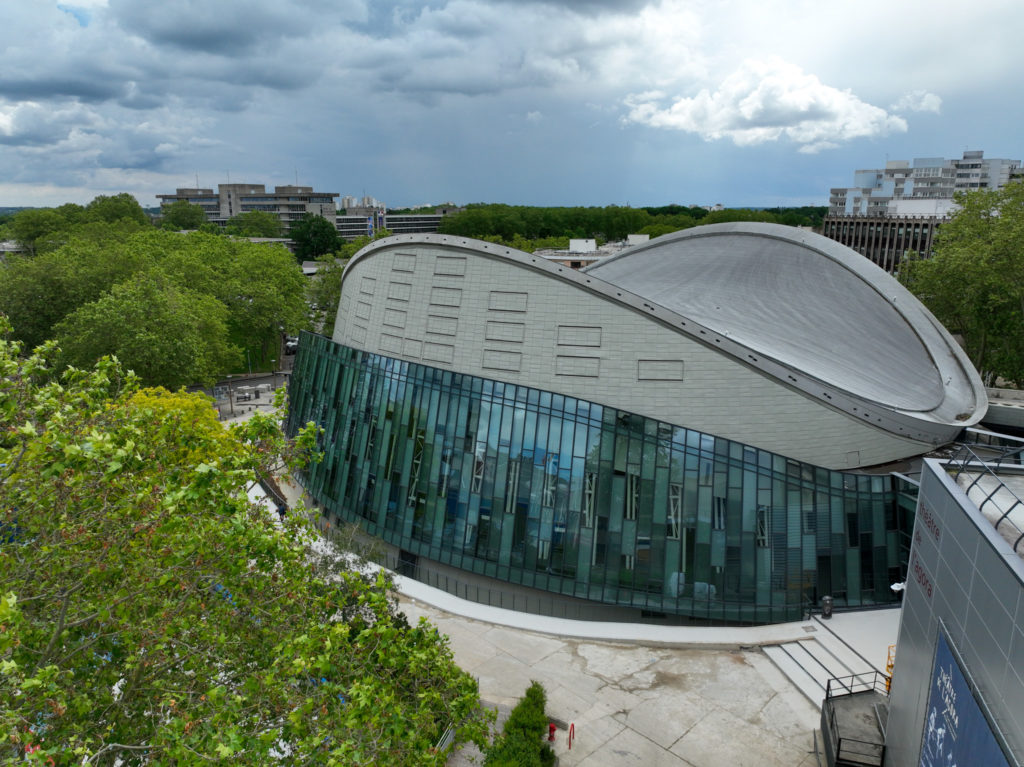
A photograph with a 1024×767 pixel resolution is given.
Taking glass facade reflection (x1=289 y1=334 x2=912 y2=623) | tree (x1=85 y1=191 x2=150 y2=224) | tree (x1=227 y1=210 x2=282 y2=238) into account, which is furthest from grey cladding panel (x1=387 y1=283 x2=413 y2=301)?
tree (x1=227 y1=210 x2=282 y2=238)

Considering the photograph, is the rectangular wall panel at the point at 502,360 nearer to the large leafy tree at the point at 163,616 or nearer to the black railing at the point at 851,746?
the black railing at the point at 851,746

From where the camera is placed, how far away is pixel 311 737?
30.5ft

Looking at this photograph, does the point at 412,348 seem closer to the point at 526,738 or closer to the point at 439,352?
the point at 439,352

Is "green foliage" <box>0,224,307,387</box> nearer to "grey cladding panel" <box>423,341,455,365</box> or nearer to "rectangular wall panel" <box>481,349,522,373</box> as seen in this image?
"grey cladding panel" <box>423,341,455,365</box>

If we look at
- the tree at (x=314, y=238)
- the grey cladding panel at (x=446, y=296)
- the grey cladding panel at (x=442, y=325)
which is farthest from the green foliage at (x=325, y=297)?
the tree at (x=314, y=238)

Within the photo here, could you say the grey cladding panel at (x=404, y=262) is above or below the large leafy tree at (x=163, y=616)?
above

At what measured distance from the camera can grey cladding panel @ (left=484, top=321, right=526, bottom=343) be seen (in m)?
28.4

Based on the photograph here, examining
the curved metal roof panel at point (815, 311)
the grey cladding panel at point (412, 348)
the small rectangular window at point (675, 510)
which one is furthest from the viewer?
the grey cladding panel at point (412, 348)

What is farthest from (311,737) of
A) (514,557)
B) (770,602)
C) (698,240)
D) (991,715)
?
(698,240)

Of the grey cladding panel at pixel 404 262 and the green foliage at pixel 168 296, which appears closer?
the grey cladding panel at pixel 404 262

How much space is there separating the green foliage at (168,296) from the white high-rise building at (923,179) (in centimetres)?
12473

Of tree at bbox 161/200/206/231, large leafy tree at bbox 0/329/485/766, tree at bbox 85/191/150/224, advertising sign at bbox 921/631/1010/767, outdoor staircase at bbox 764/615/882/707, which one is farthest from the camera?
tree at bbox 161/200/206/231

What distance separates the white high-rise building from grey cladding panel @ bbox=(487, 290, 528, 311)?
447 ft

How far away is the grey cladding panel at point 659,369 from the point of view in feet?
85.1
